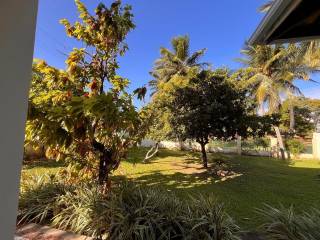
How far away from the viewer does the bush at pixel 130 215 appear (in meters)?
3.36

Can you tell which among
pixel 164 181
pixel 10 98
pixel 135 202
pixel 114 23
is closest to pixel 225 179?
pixel 164 181

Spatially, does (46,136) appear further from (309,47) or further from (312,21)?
(309,47)

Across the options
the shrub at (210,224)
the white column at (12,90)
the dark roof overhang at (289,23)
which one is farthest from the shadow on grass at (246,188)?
the white column at (12,90)

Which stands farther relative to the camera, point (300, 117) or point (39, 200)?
point (300, 117)

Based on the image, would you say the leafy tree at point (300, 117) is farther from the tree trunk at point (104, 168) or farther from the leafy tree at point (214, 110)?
the tree trunk at point (104, 168)

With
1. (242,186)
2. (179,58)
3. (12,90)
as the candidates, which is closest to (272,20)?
(12,90)

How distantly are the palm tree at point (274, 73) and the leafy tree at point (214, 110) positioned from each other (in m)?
8.93

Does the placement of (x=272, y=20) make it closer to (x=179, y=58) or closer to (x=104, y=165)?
(x=104, y=165)

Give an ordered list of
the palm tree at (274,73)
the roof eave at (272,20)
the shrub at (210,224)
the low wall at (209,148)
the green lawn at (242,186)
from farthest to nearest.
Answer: the low wall at (209,148) → the palm tree at (274,73) → the green lawn at (242,186) → the shrub at (210,224) → the roof eave at (272,20)

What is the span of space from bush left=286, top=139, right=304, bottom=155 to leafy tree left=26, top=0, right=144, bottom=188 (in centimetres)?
1628

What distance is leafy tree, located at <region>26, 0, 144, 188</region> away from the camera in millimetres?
3826

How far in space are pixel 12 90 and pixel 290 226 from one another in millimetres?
4020

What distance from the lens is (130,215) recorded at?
3648 millimetres

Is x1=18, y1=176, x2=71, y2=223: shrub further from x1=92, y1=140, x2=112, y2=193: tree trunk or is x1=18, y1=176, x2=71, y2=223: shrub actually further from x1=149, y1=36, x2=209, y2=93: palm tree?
x1=149, y1=36, x2=209, y2=93: palm tree
